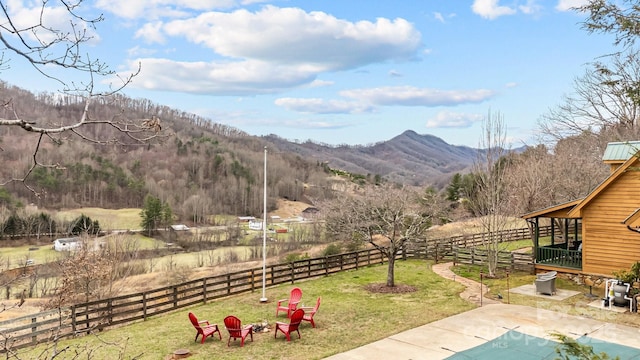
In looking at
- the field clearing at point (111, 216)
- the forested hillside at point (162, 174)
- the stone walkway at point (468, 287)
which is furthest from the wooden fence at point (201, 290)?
the forested hillside at point (162, 174)

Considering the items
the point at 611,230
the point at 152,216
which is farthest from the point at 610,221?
the point at 152,216

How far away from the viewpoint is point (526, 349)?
9.93 meters

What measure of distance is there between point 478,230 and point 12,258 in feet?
137

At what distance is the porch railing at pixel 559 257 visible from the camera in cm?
1750

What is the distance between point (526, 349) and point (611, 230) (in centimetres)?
857

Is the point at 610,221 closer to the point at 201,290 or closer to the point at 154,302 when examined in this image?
the point at 201,290

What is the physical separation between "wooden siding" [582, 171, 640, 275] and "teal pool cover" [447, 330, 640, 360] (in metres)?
6.58

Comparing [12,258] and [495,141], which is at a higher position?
[495,141]

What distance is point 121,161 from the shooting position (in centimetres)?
10981

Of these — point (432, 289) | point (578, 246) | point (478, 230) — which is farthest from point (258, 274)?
point (478, 230)

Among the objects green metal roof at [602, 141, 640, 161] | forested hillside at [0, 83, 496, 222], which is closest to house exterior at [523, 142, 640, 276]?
green metal roof at [602, 141, 640, 161]

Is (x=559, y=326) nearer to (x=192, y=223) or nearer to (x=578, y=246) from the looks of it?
(x=578, y=246)

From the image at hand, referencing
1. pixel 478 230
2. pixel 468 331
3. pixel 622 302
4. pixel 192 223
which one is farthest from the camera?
pixel 192 223

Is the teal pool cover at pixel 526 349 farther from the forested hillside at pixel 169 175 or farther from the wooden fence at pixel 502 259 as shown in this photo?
the forested hillside at pixel 169 175
